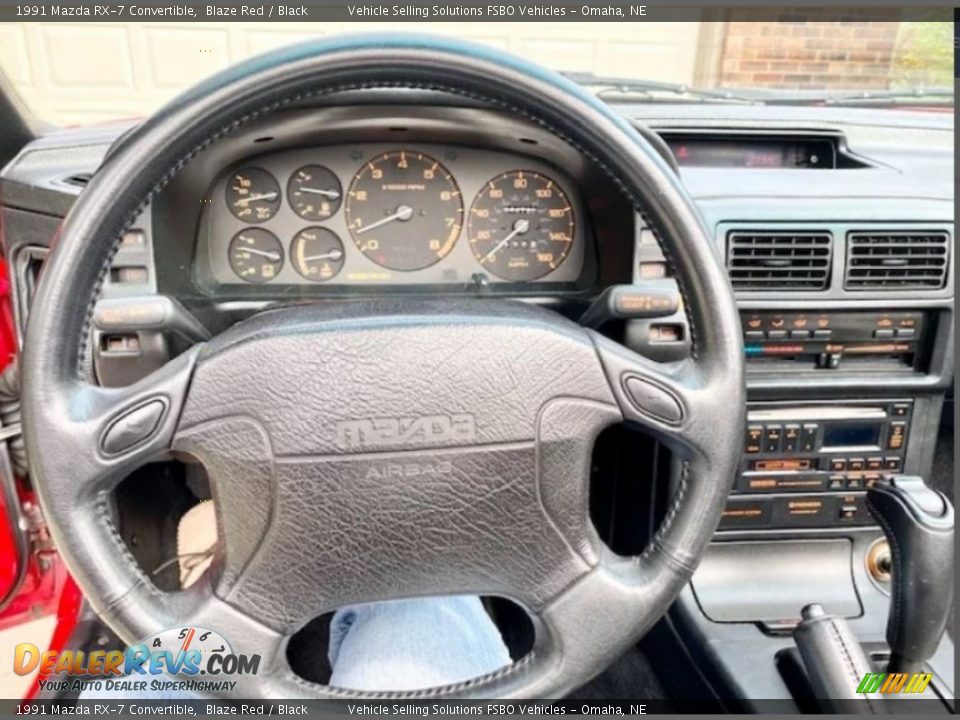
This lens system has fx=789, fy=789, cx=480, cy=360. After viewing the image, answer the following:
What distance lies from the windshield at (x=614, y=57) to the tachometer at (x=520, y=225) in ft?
0.78

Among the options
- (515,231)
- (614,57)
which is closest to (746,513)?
(515,231)

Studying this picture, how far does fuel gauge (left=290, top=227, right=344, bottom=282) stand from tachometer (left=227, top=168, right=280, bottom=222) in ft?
0.22

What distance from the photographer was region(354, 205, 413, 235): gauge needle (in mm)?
1387

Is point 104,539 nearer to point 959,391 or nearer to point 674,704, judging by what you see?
point 674,704

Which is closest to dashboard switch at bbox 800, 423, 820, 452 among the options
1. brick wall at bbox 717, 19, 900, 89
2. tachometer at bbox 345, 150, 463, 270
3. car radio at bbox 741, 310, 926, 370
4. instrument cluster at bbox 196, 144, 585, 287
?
car radio at bbox 741, 310, 926, 370

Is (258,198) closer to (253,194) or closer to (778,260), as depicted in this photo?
(253,194)

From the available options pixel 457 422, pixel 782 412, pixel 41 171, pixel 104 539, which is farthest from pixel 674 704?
pixel 41 171

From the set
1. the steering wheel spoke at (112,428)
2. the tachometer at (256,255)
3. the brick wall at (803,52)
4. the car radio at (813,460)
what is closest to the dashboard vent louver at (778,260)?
the car radio at (813,460)

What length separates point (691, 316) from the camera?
98 centimetres

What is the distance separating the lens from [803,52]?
3305mm

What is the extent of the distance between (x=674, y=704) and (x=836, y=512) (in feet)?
1.72

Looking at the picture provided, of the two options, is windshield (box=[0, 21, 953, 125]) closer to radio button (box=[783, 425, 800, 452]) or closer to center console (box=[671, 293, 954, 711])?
center console (box=[671, 293, 954, 711])

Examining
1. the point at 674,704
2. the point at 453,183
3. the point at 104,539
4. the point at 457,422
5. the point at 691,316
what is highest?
the point at 453,183

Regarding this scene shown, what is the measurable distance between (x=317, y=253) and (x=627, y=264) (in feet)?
1.77
